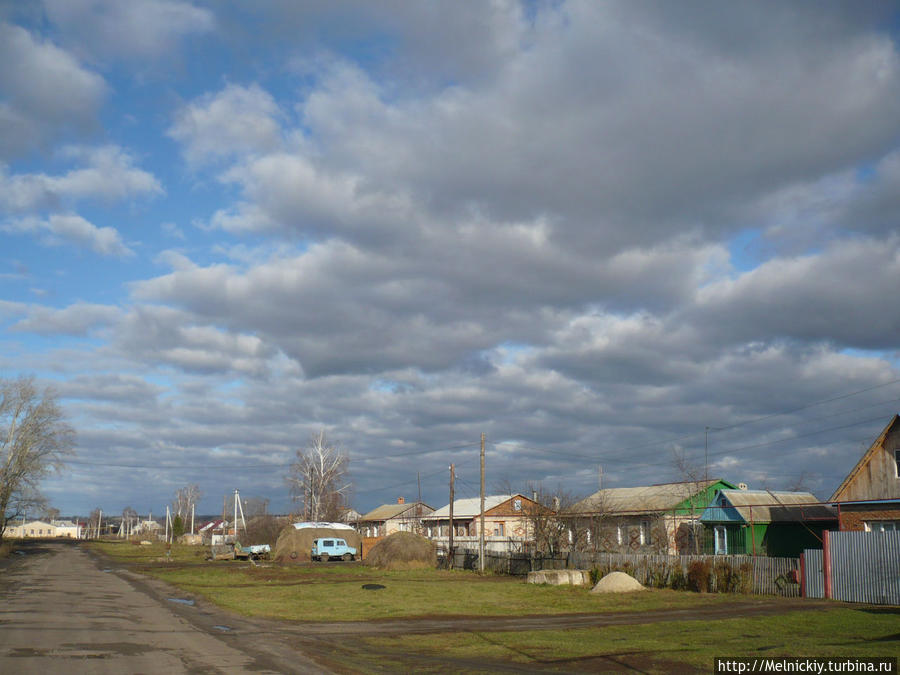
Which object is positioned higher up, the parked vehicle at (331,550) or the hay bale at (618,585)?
the hay bale at (618,585)

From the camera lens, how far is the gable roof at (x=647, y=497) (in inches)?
2120

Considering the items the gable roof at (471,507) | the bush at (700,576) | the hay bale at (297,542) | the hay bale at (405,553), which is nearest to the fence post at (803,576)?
the bush at (700,576)

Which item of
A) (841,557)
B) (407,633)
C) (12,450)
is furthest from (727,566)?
(12,450)

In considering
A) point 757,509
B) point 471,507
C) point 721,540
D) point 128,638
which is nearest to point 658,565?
point 757,509

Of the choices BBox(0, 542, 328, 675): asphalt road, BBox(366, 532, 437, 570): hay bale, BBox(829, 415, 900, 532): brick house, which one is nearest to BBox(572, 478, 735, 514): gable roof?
BBox(366, 532, 437, 570): hay bale

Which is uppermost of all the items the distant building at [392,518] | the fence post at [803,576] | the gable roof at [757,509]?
the gable roof at [757,509]

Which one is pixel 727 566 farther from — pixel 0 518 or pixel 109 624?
pixel 0 518

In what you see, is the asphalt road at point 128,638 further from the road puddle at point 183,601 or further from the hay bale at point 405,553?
the hay bale at point 405,553

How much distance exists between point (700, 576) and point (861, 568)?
6395 mm

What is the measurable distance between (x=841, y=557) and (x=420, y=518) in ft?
217

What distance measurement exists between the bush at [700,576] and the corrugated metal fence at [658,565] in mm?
137

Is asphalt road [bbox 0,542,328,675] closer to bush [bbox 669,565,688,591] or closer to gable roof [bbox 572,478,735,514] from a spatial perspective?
bush [bbox 669,565,688,591]

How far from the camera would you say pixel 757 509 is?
4306 centimetres

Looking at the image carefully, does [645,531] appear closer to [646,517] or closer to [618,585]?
[646,517]
